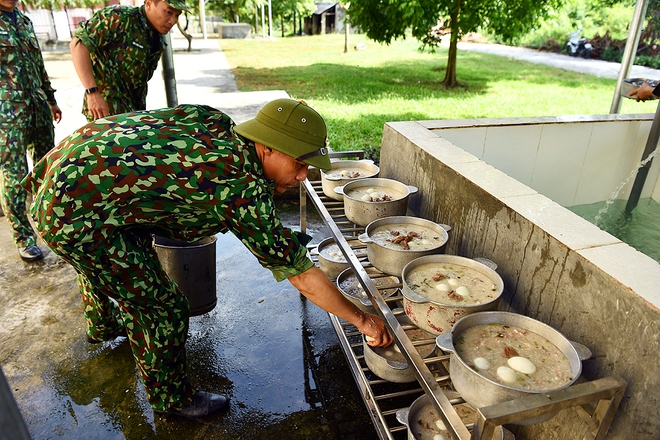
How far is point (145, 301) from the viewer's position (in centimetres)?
210

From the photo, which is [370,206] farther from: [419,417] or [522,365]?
[522,365]

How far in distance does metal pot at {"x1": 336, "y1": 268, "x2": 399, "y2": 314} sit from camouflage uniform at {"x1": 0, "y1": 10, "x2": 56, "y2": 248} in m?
2.76

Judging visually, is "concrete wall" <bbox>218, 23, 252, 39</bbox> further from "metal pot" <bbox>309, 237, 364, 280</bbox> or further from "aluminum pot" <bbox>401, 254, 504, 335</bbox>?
"aluminum pot" <bbox>401, 254, 504, 335</bbox>

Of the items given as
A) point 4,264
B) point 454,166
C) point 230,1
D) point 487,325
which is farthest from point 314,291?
point 230,1

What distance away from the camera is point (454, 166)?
8.43 feet

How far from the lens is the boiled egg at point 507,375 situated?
1.41 meters

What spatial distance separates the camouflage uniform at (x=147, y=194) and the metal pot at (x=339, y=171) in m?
1.01

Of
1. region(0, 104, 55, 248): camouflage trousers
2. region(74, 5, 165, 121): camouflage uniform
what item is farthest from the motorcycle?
region(0, 104, 55, 248): camouflage trousers

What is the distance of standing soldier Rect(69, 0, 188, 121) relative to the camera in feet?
11.0

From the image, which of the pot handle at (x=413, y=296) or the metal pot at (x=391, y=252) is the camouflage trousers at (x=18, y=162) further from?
the pot handle at (x=413, y=296)

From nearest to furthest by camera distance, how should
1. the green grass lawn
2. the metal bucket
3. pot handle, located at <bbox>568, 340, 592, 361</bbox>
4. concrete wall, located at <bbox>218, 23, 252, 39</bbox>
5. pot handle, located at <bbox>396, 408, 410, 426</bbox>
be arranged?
pot handle, located at <bbox>568, 340, 592, 361</bbox> < pot handle, located at <bbox>396, 408, 410, 426</bbox> < the metal bucket < the green grass lawn < concrete wall, located at <bbox>218, 23, 252, 39</bbox>

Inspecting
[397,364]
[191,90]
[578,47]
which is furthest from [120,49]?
[578,47]

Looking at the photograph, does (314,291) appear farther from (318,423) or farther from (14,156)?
(14,156)

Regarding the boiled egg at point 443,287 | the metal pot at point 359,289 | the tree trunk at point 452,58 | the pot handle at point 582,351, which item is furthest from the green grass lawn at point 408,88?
the pot handle at point 582,351
